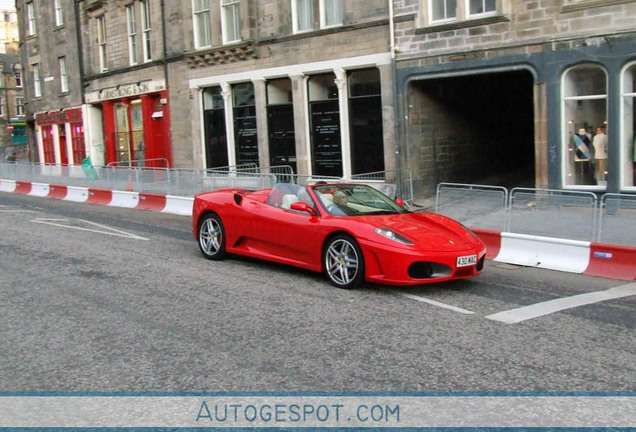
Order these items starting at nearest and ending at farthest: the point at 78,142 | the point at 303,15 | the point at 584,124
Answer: the point at 584,124, the point at 303,15, the point at 78,142

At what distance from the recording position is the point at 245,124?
945 inches

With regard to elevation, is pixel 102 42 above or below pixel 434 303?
above

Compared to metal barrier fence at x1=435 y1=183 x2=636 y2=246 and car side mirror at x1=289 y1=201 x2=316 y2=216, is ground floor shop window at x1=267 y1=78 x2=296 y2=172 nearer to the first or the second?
metal barrier fence at x1=435 y1=183 x2=636 y2=246

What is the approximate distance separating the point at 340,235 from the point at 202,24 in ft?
59.7

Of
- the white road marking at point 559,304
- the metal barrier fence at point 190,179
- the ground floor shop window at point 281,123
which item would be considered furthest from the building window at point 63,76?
the white road marking at point 559,304

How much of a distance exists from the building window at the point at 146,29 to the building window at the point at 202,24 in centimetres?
390

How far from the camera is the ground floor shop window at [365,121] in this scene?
19469 mm

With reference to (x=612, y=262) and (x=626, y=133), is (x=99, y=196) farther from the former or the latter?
(x=612, y=262)

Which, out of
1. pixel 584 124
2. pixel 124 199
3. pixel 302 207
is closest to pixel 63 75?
pixel 124 199

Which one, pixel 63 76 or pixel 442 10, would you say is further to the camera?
pixel 63 76

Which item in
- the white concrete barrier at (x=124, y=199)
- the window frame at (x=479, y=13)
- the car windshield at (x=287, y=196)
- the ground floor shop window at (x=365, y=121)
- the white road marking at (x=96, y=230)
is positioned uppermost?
the window frame at (x=479, y=13)

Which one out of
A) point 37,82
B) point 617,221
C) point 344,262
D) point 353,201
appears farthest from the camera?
point 37,82

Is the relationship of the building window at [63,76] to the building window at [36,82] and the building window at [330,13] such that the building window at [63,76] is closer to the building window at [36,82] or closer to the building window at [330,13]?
the building window at [36,82]

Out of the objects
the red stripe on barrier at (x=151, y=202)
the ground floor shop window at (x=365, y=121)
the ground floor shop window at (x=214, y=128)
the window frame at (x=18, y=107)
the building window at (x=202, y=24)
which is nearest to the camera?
the ground floor shop window at (x=365, y=121)
